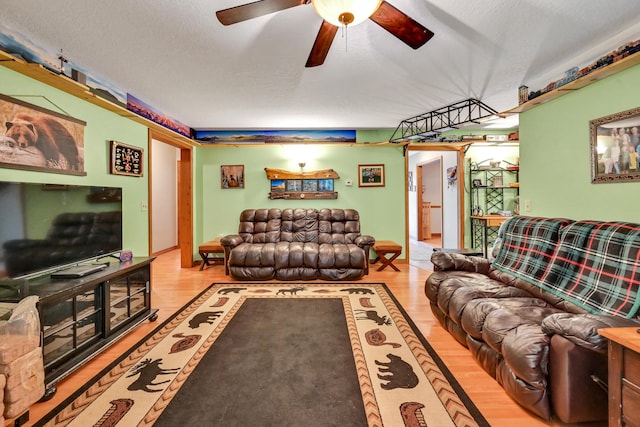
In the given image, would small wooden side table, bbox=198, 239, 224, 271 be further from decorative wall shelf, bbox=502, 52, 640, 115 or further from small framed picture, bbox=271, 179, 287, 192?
decorative wall shelf, bbox=502, 52, 640, 115

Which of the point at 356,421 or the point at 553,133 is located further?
the point at 553,133

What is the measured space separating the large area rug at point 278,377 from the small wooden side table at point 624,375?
54 cm

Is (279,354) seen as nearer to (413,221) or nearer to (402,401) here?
(402,401)

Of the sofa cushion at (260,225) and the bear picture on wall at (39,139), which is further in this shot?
the sofa cushion at (260,225)

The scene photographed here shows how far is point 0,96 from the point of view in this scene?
6.10ft

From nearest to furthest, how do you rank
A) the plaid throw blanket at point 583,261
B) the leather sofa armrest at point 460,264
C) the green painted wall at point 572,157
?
the plaid throw blanket at point 583,261 → the green painted wall at point 572,157 → the leather sofa armrest at point 460,264

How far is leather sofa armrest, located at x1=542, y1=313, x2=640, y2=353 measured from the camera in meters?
1.17

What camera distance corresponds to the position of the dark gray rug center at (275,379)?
1.41 meters

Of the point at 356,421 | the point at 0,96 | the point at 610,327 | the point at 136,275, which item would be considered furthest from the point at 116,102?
the point at 610,327

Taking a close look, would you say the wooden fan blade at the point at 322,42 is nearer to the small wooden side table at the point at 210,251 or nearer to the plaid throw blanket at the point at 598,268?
the plaid throw blanket at the point at 598,268

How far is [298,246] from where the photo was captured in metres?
3.96

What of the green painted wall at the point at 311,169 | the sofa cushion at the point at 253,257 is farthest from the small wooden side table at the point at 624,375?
the green painted wall at the point at 311,169

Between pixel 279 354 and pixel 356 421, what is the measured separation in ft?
2.52

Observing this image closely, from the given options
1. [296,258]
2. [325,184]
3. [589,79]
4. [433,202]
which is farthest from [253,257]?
[433,202]
